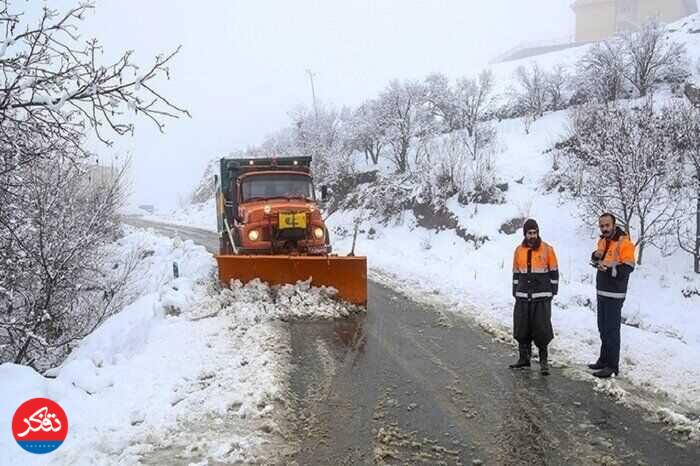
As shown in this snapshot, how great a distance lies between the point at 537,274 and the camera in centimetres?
602

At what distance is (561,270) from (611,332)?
27.7ft

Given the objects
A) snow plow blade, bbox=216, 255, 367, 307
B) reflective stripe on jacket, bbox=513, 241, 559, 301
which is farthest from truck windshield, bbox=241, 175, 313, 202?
reflective stripe on jacket, bbox=513, 241, 559, 301

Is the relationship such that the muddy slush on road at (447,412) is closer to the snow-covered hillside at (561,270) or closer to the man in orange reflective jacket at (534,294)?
the man in orange reflective jacket at (534,294)

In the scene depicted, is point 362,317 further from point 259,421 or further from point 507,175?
point 507,175

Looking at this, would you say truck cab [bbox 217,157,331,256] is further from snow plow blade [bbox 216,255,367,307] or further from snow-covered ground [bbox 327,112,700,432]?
snow-covered ground [bbox 327,112,700,432]

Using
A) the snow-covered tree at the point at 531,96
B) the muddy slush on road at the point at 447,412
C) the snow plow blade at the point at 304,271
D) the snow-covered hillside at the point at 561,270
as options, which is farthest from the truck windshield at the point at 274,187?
the snow-covered tree at the point at 531,96

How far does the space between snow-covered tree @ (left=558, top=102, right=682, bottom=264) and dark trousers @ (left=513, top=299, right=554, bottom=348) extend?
27.3ft

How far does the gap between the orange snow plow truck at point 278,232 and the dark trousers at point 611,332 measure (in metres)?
3.97

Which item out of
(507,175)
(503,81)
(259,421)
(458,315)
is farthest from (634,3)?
(259,421)

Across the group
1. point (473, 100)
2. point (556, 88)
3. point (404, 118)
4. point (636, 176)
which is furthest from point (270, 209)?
point (556, 88)

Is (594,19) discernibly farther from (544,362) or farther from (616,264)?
(544,362)

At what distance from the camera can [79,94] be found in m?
3.33

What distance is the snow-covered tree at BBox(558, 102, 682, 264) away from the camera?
12.6 meters

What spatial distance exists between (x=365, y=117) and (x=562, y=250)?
16.5 metres
